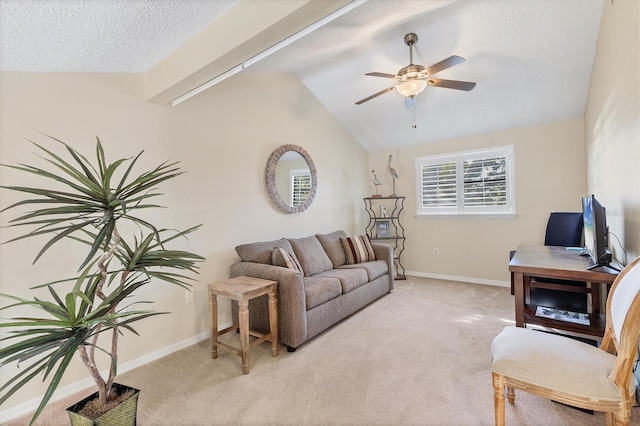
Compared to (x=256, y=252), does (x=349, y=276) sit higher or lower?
lower

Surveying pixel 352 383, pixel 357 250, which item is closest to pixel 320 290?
pixel 352 383

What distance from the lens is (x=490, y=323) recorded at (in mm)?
2953

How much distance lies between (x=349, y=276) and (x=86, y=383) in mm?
2339

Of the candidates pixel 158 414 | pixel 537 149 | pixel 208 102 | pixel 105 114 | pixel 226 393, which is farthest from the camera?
pixel 537 149

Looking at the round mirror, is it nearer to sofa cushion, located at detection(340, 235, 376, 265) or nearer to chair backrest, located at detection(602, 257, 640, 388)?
sofa cushion, located at detection(340, 235, 376, 265)

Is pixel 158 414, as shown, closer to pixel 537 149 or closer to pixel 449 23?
pixel 449 23

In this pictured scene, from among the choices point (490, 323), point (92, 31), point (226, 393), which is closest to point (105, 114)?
point (92, 31)

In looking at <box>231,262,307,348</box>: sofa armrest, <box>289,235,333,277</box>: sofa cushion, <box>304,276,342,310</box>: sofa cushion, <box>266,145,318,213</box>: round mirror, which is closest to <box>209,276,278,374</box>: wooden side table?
<box>231,262,307,348</box>: sofa armrest

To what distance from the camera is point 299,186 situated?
3898 mm

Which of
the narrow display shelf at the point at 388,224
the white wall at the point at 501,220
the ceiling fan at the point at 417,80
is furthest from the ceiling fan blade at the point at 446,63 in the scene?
the narrow display shelf at the point at 388,224

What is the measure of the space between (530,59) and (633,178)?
6.16ft

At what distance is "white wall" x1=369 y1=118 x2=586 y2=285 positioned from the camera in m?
3.77

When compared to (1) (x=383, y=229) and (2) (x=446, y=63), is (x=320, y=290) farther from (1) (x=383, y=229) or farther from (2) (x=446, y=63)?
(1) (x=383, y=229)

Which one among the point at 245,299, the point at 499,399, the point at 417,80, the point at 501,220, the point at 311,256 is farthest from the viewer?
the point at 501,220
